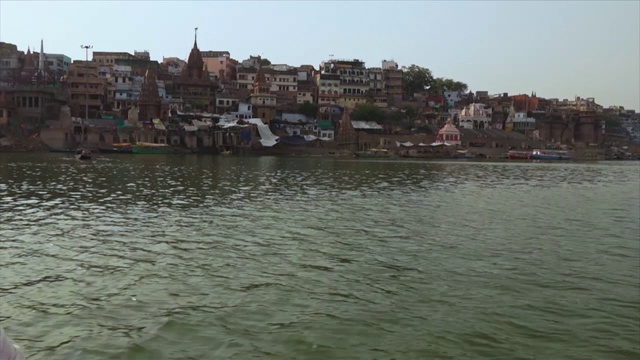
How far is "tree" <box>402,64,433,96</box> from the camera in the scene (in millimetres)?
126481

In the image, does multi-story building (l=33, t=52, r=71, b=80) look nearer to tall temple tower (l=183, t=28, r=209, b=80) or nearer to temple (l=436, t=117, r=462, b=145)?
tall temple tower (l=183, t=28, r=209, b=80)

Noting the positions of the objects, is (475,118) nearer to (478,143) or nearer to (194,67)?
(478,143)

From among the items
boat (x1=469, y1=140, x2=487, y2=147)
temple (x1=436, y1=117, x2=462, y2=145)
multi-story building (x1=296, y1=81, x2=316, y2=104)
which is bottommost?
boat (x1=469, y1=140, x2=487, y2=147)

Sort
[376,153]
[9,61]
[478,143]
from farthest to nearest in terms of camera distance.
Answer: [478,143]
[9,61]
[376,153]

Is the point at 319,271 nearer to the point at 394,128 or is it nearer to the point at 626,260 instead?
the point at 626,260

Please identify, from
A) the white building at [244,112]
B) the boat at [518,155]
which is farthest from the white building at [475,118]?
the white building at [244,112]

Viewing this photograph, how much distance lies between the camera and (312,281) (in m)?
11.1

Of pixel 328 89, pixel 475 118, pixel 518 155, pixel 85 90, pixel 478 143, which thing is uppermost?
pixel 328 89

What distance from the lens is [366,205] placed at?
24.3 metres

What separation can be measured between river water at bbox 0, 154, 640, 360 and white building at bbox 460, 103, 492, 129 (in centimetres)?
8833

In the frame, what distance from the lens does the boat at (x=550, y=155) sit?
9494 cm

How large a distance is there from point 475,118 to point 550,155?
18536 millimetres

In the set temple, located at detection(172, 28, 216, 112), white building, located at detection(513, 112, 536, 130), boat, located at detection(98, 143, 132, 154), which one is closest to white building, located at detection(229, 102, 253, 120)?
temple, located at detection(172, 28, 216, 112)

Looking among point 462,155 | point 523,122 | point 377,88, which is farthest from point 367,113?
point 523,122
